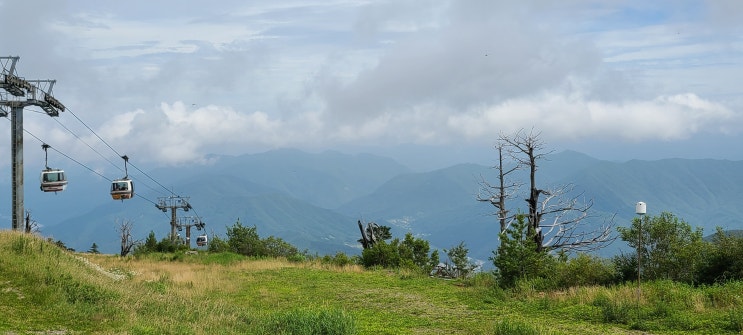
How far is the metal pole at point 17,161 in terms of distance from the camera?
3406cm

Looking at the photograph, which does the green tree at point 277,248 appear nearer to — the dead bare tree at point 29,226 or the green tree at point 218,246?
the green tree at point 218,246

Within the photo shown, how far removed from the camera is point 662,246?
2369 centimetres

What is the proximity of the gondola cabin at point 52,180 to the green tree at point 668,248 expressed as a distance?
32388 millimetres

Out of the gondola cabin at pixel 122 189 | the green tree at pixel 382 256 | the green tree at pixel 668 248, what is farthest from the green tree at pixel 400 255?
the gondola cabin at pixel 122 189

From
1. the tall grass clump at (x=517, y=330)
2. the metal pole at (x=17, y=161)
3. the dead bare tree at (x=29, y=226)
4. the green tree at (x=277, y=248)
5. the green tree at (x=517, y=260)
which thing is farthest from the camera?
the green tree at (x=277, y=248)

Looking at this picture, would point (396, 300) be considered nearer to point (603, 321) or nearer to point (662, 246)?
point (603, 321)

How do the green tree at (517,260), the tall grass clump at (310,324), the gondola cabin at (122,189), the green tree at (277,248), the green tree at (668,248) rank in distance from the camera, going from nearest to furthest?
the tall grass clump at (310,324)
the green tree at (668,248)
the green tree at (517,260)
the gondola cabin at (122,189)
the green tree at (277,248)

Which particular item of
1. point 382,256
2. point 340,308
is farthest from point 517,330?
point 382,256

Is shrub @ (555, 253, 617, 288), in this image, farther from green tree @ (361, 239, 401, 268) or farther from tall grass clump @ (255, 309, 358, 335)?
green tree @ (361, 239, 401, 268)

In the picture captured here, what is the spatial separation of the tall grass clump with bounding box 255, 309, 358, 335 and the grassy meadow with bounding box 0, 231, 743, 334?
0.10ft

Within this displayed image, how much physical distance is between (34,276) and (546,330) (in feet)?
47.4

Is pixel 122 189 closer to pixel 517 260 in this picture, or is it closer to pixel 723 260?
pixel 517 260

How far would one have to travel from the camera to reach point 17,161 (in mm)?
34938

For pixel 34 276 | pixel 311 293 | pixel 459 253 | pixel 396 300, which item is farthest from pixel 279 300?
pixel 459 253
